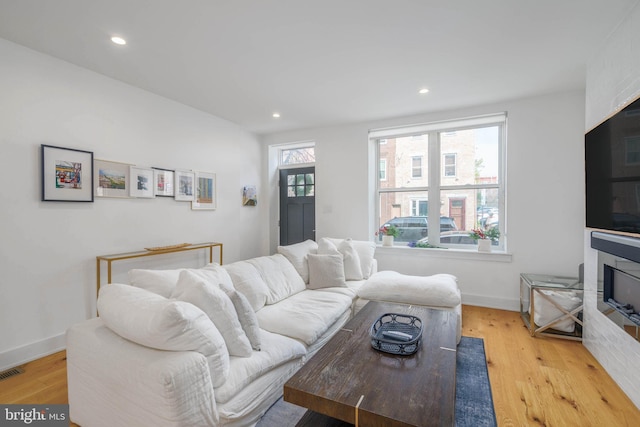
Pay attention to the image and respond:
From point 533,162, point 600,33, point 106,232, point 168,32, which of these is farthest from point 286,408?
point 533,162

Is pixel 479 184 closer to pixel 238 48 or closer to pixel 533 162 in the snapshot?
pixel 533 162

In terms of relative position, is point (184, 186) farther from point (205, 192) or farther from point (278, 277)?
point (278, 277)

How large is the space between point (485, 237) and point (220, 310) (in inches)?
140

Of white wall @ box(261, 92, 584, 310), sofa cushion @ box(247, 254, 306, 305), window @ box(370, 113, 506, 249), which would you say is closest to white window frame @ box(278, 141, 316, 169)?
window @ box(370, 113, 506, 249)

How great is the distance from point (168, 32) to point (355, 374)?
8.79 feet

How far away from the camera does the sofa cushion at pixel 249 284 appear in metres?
2.40

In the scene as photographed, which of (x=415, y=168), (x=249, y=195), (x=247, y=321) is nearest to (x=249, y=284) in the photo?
(x=247, y=321)

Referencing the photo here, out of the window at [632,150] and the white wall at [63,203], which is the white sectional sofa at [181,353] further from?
the window at [632,150]

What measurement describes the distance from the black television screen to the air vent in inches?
178

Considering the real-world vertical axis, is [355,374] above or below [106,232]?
below

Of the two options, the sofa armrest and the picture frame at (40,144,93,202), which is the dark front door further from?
the sofa armrest

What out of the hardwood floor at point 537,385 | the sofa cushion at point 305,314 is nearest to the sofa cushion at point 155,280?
the sofa cushion at point 305,314

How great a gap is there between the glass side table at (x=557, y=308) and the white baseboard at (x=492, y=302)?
68 cm

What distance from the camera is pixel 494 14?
203 cm
